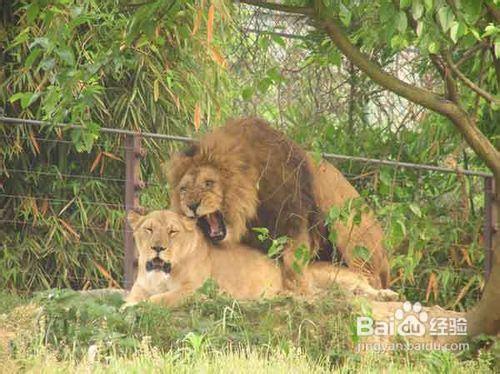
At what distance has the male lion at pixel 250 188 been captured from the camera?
6.89m

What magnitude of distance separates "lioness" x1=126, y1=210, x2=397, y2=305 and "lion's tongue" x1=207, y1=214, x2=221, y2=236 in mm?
77

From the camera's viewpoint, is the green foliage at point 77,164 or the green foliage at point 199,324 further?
the green foliage at point 77,164

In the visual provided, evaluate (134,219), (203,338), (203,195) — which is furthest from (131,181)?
(203,338)

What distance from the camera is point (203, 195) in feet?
22.5

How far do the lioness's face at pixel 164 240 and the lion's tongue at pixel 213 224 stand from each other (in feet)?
0.64

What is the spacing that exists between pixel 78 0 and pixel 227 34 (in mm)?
1018

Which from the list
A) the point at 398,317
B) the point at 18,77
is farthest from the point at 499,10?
the point at 18,77

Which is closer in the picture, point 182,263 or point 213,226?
point 182,263

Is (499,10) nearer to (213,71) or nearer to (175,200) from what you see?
(175,200)

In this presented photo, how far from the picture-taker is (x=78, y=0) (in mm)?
7719

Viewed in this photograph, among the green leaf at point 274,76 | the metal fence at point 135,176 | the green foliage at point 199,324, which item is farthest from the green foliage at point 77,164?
the green leaf at point 274,76

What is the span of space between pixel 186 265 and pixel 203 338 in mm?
768

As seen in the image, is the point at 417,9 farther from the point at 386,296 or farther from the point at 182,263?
the point at 386,296

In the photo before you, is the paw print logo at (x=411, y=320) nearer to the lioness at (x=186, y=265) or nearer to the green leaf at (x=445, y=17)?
the lioness at (x=186, y=265)
